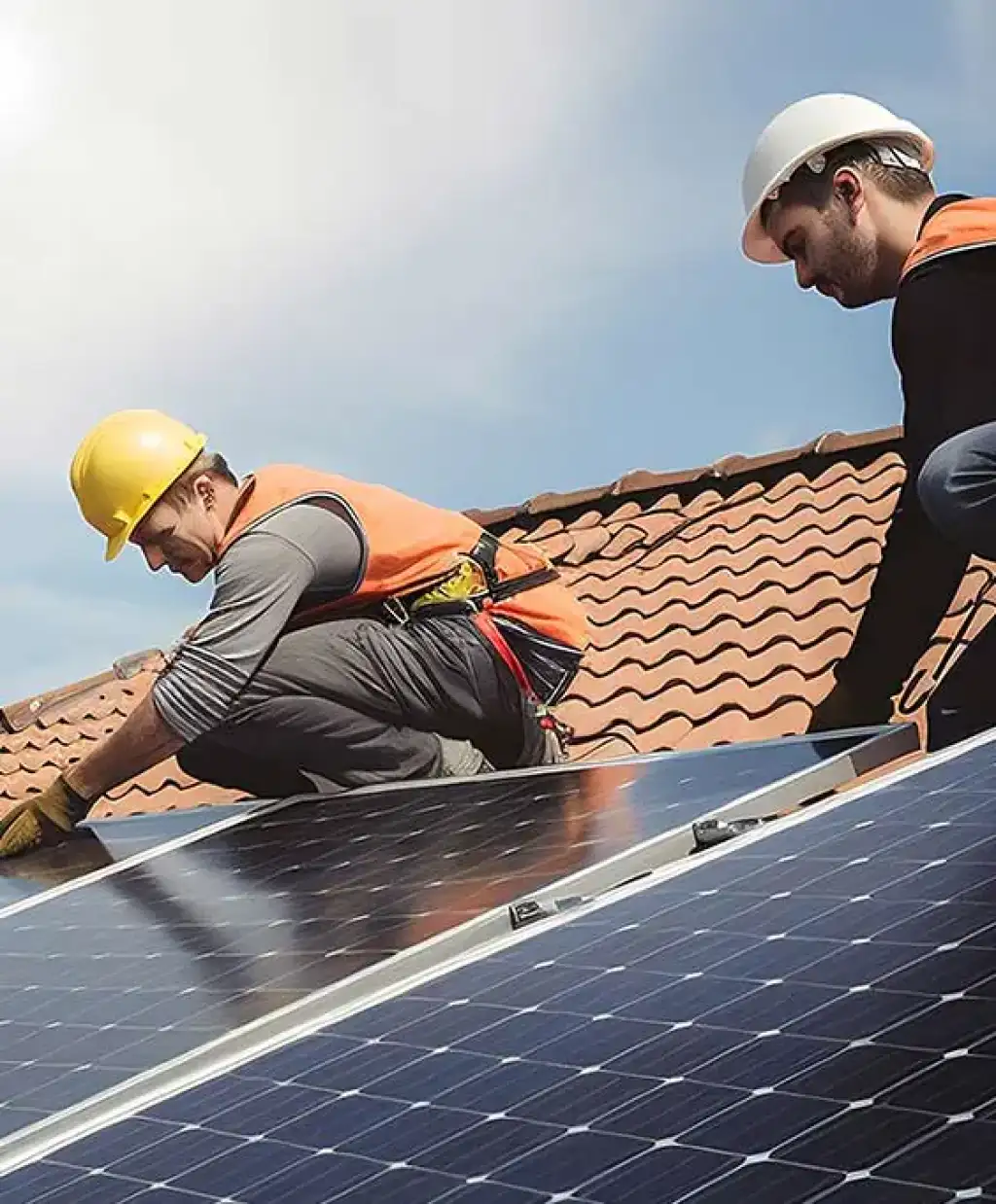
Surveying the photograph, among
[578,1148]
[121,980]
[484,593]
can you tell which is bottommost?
[578,1148]

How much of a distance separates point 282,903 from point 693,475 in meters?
8.09

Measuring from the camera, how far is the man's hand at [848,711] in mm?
4887

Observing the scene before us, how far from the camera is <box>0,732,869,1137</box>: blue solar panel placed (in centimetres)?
291

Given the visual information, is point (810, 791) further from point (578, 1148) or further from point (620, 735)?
point (620, 735)

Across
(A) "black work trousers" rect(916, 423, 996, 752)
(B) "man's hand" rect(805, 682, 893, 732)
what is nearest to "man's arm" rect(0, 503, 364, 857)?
(B) "man's hand" rect(805, 682, 893, 732)

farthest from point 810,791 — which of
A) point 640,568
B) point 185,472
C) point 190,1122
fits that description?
point 640,568

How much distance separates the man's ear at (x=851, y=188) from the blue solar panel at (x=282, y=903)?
4.44ft

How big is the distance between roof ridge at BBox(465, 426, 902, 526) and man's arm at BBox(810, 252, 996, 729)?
569 cm

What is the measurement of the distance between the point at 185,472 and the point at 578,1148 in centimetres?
358

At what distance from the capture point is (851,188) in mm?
4430

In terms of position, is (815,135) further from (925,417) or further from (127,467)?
(127,467)

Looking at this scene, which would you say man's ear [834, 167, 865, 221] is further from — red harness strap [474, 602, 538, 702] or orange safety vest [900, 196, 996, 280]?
red harness strap [474, 602, 538, 702]

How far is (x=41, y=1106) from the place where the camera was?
8.62 ft

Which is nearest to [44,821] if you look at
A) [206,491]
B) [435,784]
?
[206,491]
